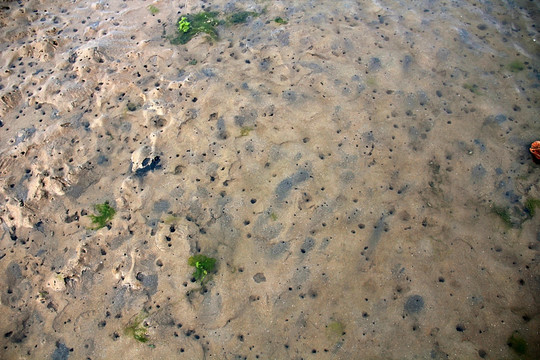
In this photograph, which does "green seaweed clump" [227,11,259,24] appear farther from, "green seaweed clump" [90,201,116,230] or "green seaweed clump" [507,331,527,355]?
"green seaweed clump" [507,331,527,355]

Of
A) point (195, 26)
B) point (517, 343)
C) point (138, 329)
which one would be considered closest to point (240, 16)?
point (195, 26)

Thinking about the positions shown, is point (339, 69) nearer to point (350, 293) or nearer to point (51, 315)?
point (350, 293)

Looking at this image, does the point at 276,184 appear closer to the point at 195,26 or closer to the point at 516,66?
the point at 195,26

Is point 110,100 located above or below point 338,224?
above

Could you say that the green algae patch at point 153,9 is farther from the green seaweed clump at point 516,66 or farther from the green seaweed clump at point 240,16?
the green seaweed clump at point 516,66

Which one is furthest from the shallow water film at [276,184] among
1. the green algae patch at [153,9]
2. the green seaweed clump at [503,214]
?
the green algae patch at [153,9]

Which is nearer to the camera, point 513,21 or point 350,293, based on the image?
point 350,293

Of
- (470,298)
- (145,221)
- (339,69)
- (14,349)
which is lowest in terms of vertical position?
(470,298)

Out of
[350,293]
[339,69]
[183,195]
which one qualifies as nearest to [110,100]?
[183,195]
